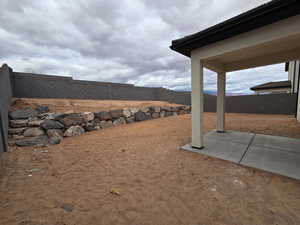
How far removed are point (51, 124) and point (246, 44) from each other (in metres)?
5.51

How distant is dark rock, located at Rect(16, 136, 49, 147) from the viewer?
3164 mm

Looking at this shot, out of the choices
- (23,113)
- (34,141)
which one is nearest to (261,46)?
(34,141)

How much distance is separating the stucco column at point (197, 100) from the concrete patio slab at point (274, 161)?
3.17ft

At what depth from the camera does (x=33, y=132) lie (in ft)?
11.9

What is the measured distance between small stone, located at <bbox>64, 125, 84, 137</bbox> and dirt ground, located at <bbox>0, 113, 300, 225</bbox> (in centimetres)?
151

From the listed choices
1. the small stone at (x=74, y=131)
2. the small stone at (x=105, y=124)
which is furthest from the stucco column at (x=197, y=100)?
the small stone at (x=74, y=131)

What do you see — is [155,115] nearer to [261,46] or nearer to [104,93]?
[104,93]

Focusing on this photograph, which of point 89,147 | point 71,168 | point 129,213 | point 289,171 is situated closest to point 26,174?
point 71,168

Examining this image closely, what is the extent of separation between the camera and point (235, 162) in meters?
2.33

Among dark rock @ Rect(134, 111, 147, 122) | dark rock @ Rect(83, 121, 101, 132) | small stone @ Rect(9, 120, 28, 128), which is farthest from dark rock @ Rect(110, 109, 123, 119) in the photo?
small stone @ Rect(9, 120, 28, 128)

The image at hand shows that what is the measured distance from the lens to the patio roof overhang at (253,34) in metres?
1.67

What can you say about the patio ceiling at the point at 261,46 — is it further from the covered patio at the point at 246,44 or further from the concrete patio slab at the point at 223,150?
the concrete patio slab at the point at 223,150

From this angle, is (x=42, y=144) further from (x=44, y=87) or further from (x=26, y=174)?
(x=44, y=87)

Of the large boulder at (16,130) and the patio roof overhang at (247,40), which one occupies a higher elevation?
the patio roof overhang at (247,40)
